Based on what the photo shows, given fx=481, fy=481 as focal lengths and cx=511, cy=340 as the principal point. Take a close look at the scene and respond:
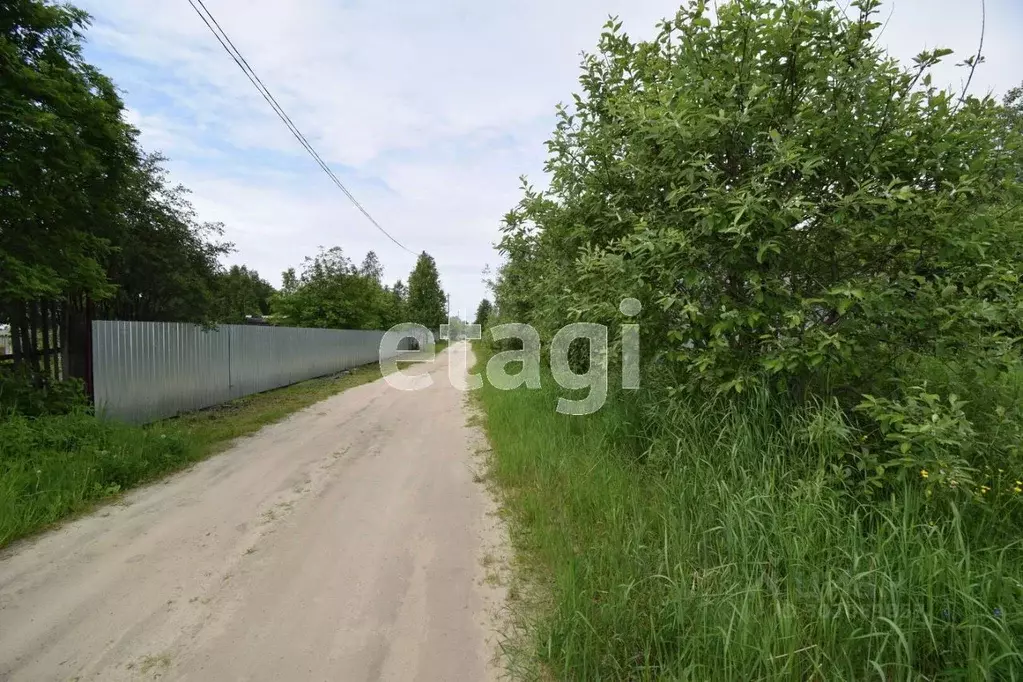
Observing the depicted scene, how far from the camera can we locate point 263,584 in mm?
3068

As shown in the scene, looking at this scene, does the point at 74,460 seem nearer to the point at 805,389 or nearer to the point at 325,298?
the point at 805,389

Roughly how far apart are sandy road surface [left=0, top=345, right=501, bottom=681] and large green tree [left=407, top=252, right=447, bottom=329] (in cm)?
3792

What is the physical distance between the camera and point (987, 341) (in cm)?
294

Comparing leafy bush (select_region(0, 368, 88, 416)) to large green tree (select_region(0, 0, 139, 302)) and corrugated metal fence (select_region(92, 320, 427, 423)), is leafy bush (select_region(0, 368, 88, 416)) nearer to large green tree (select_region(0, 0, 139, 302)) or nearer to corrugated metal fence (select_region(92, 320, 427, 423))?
corrugated metal fence (select_region(92, 320, 427, 423))

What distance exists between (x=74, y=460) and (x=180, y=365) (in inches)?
170

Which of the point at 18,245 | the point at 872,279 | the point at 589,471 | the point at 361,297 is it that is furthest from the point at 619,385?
the point at 361,297

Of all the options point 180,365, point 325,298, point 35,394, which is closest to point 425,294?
point 325,298

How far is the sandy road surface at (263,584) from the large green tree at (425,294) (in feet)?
124

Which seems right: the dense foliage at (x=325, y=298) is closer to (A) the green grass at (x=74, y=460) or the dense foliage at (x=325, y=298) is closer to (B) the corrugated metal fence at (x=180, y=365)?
(B) the corrugated metal fence at (x=180, y=365)

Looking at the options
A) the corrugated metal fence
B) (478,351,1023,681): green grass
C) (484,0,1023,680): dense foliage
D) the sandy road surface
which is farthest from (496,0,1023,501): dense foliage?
the corrugated metal fence

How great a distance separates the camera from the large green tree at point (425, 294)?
43.9 metres

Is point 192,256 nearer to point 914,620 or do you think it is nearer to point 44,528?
point 44,528

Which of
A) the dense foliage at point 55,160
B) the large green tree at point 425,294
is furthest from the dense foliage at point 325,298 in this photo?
the large green tree at point 425,294

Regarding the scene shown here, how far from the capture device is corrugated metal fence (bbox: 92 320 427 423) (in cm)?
711
